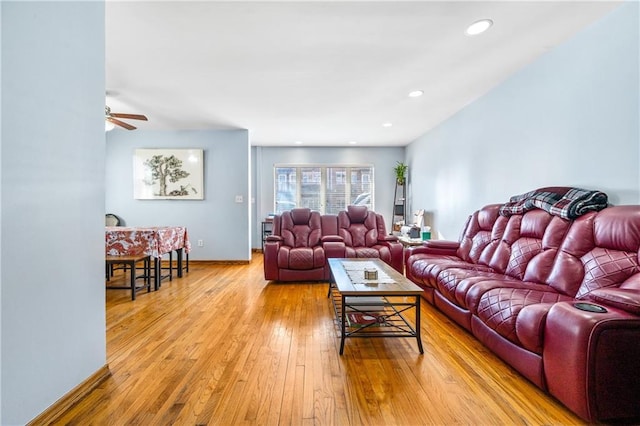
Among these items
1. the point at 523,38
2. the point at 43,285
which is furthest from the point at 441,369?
the point at 523,38

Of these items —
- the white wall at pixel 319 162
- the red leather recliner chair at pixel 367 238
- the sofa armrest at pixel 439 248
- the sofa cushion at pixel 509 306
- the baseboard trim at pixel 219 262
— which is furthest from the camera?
Result: the white wall at pixel 319 162

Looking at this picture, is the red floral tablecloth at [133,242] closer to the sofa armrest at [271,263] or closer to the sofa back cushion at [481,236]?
the sofa armrest at [271,263]

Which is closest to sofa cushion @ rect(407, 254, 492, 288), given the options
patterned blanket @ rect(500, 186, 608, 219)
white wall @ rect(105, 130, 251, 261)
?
patterned blanket @ rect(500, 186, 608, 219)

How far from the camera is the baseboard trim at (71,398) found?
1340 mm

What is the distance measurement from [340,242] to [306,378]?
253 centimetres

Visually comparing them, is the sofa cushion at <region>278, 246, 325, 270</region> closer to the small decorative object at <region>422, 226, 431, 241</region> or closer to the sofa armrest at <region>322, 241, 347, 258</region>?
the sofa armrest at <region>322, 241, 347, 258</region>

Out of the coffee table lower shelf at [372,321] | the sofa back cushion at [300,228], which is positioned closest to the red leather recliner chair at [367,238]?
the sofa back cushion at [300,228]

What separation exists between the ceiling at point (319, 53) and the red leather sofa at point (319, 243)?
5.23 ft

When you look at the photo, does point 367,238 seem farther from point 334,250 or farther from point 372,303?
point 372,303

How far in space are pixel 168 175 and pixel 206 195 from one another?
0.77 meters

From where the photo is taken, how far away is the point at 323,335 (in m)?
2.34

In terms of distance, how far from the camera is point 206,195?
5391 millimetres

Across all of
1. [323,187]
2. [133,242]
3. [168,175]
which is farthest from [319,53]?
[323,187]

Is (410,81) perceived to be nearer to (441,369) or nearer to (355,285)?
(355,285)
